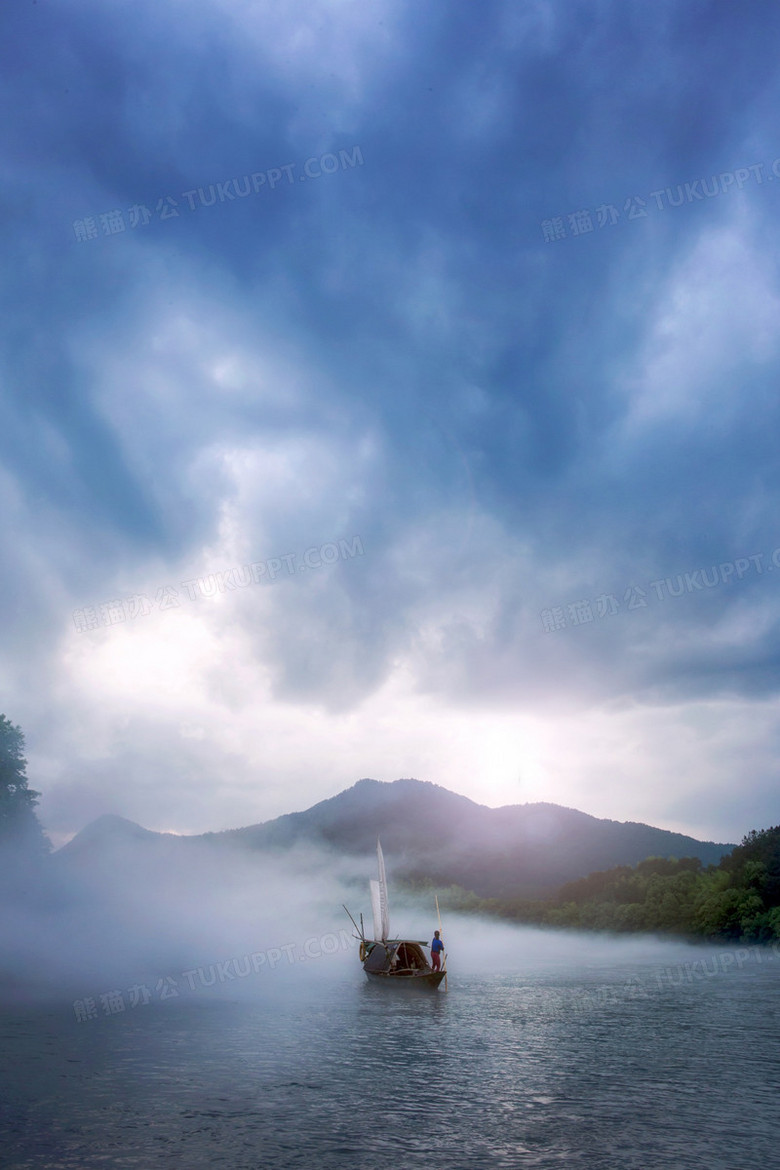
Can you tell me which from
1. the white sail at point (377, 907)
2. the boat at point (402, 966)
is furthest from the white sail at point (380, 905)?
the boat at point (402, 966)

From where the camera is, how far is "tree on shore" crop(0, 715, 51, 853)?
8469cm

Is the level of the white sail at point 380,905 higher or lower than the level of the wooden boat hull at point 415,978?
higher

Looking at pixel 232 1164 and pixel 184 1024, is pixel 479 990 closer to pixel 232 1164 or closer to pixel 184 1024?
pixel 184 1024

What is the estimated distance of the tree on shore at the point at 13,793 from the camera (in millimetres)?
84688

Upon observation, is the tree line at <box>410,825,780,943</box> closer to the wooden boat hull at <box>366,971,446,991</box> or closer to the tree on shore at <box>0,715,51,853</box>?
the wooden boat hull at <box>366,971,446,991</box>

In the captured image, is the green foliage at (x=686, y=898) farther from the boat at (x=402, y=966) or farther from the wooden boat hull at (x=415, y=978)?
the wooden boat hull at (x=415, y=978)

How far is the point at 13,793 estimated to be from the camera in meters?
85.9

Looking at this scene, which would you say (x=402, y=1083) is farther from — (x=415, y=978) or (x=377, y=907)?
(x=377, y=907)

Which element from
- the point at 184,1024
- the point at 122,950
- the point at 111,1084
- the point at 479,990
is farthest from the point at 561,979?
the point at 122,950

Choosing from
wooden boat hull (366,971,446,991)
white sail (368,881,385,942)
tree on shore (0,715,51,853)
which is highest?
tree on shore (0,715,51,853)

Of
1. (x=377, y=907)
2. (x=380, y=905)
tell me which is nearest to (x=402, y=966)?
(x=377, y=907)

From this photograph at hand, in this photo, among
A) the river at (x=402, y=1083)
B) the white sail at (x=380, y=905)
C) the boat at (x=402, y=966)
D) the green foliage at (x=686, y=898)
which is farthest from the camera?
the green foliage at (x=686, y=898)

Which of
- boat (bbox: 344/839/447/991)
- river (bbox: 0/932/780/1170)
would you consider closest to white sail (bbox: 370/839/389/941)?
boat (bbox: 344/839/447/991)

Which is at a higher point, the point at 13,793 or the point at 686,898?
the point at 13,793
